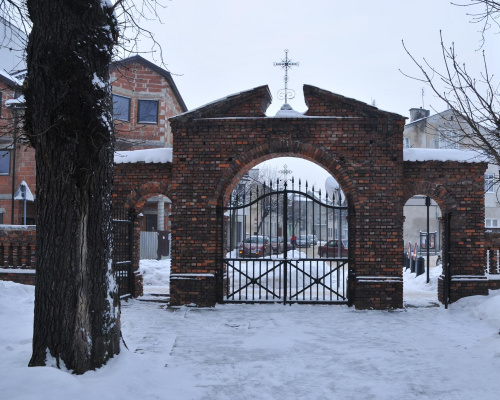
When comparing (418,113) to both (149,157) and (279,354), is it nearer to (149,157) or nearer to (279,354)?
Answer: (149,157)

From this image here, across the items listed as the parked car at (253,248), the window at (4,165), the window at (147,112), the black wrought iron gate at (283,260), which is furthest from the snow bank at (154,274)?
the window at (4,165)

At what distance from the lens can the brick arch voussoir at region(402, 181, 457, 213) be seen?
10.6 metres

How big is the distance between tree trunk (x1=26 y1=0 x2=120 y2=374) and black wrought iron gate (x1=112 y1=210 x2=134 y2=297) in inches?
220

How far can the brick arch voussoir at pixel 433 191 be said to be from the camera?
34.9ft

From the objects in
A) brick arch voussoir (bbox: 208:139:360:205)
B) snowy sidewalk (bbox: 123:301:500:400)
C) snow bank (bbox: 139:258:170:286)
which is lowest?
snowy sidewalk (bbox: 123:301:500:400)

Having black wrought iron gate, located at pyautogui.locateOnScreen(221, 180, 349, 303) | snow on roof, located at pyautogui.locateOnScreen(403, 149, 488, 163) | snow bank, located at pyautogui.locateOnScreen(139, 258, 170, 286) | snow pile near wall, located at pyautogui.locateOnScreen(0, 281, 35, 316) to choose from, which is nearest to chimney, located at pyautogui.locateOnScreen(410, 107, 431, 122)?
black wrought iron gate, located at pyautogui.locateOnScreen(221, 180, 349, 303)

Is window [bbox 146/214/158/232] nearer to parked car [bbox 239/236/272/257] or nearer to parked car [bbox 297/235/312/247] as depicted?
parked car [bbox 239/236/272/257]

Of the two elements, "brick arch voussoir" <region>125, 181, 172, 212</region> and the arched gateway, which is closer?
the arched gateway

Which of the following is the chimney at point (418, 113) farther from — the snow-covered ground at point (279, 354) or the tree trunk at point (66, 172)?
the tree trunk at point (66, 172)

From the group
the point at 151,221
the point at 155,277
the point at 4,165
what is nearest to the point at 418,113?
the point at 151,221

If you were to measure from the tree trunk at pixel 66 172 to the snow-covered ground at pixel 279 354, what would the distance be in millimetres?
450

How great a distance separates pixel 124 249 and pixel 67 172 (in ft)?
21.0

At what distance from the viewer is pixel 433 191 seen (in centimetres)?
1066

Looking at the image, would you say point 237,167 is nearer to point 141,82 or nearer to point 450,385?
point 450,385
